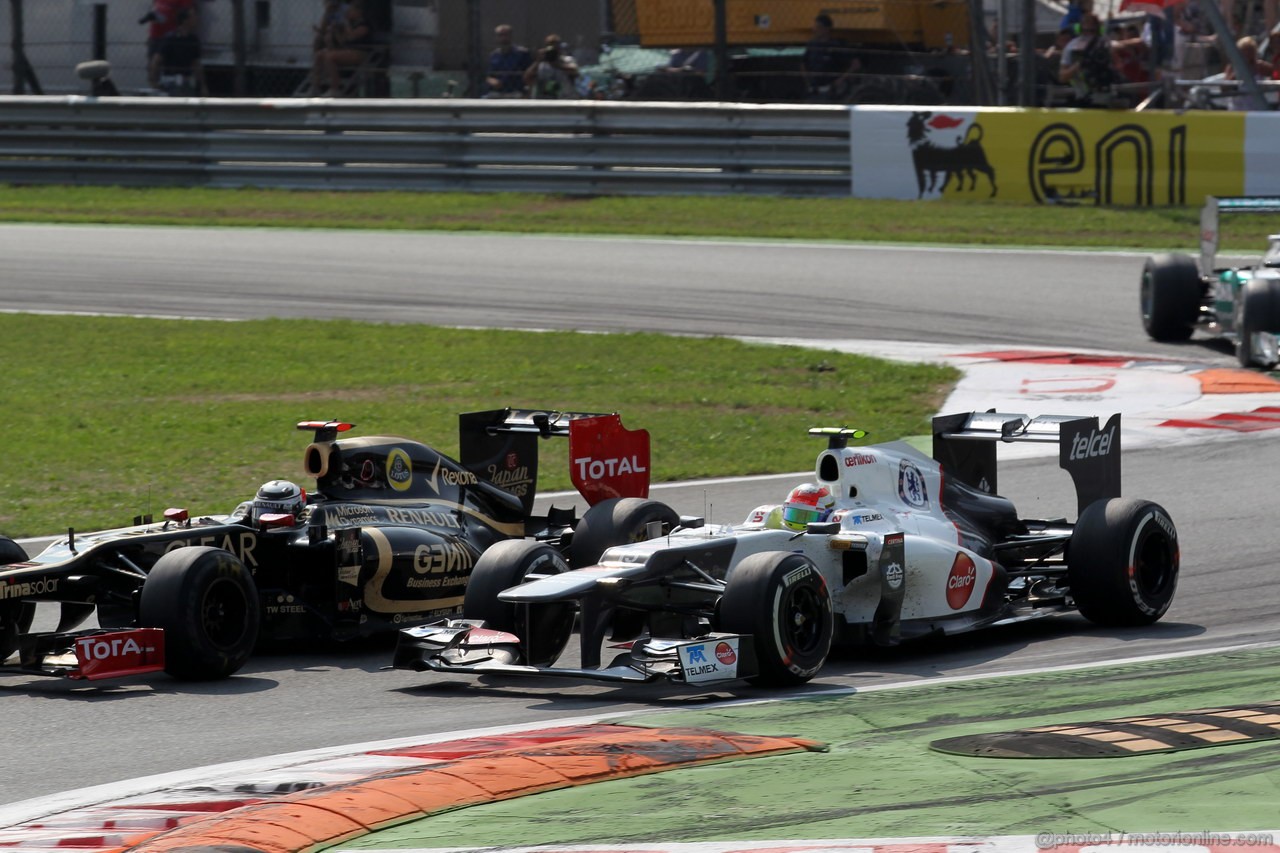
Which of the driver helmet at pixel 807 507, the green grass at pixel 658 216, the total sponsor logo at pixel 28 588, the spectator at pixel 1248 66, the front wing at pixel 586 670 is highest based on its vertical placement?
the spectator at pixel 1248 66

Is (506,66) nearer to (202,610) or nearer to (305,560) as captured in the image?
(305,560)

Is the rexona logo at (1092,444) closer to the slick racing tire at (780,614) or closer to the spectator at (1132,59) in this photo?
the slick racing tire at (780,614)

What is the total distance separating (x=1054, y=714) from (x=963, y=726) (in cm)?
40

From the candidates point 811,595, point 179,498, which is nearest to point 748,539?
point 811,595

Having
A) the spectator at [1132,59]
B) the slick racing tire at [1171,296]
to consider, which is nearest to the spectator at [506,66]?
the spectator at [1132,59]

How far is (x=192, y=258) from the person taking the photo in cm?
2297

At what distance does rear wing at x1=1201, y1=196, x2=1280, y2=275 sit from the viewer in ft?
52.4

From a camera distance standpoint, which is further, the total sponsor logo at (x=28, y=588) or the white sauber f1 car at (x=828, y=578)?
the total sponsor logo at (x=28, y=588)

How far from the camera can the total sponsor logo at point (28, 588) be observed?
820cm

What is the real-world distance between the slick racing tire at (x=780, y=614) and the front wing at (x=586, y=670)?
0.08 metres

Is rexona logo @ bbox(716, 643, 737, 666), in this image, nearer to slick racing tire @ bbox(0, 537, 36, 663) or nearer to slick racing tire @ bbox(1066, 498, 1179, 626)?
slick racing tire @ bbox(1066, 498, 1179, 626)

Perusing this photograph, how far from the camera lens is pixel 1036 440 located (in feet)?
31.7

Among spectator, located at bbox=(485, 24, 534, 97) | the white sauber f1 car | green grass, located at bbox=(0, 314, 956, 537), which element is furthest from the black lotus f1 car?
spectator, located at bbox=(485, 24, 534, 97)

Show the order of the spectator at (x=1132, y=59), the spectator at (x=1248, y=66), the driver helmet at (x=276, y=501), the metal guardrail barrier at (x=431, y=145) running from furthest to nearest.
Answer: the metal guardrail barrier at (x=431, y=145) → the spectator at (x=1132, y=59) → the spectator at (x=1248, y=66) → the driver helmet at (x=276, y=501)
